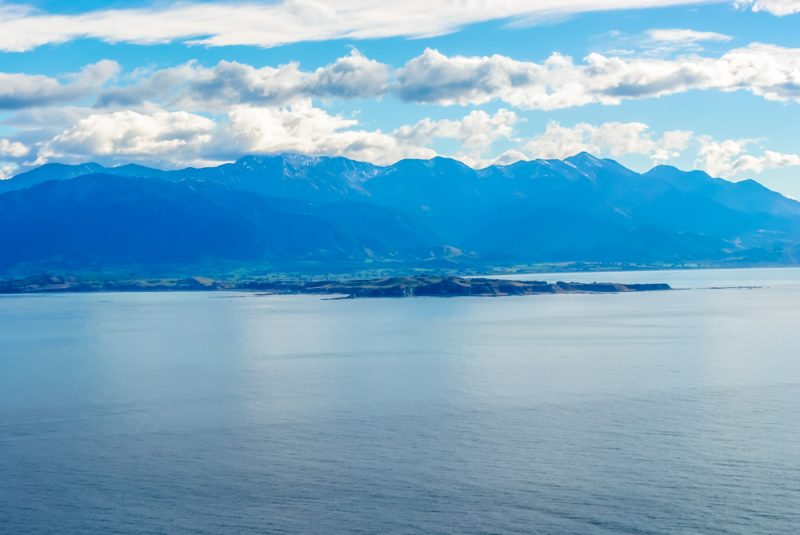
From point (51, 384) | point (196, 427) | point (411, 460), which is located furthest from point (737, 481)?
point (51, 384)

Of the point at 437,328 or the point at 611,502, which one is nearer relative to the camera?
the point at 611,502

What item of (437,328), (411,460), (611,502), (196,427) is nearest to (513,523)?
(611,502)

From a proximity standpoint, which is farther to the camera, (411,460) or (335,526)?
(411,460)

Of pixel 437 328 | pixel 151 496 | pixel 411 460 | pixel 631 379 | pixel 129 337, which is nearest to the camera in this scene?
pixel 151 496

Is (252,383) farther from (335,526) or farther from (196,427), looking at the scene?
(335,526)

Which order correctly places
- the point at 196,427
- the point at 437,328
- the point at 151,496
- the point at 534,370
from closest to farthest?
the point at 151,496 → the point at 196,427 → the point at 534,370 → the point at 437,328

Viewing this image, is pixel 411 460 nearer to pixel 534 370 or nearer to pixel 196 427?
pixel 196 427
